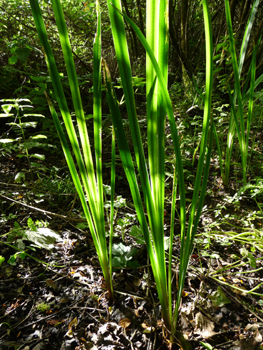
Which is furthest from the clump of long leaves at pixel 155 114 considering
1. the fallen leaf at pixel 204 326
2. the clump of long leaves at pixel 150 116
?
the fallen leaf at pixel 204 326

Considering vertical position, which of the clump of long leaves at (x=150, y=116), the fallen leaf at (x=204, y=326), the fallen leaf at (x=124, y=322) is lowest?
the fallen leaf at (x=124, y=322)

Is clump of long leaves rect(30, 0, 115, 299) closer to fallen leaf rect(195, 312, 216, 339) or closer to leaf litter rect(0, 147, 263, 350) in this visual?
leaf litter rect(0, 147, 263, 350)

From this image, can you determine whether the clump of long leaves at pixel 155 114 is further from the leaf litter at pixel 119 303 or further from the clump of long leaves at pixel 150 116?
the leaf litter at pixel 119 303

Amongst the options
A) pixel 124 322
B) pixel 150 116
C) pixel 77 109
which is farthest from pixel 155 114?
pixel 124 322

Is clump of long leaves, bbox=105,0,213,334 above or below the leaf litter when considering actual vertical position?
above

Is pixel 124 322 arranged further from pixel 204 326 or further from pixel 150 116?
pixel 150 116

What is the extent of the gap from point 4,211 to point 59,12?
1001 millimetres

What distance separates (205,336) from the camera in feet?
1.98

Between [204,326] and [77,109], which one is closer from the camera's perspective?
[77,109]

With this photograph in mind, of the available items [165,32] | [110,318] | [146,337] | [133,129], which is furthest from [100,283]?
[165,32]

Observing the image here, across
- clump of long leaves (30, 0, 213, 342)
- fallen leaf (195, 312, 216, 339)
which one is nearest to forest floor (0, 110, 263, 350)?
fallen leaf (195, 312, 216, 339)

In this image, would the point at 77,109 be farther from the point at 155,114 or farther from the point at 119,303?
the point at 119,303

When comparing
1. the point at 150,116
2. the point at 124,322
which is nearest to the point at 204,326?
the point at 124,322

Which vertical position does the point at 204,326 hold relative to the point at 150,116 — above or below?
below
